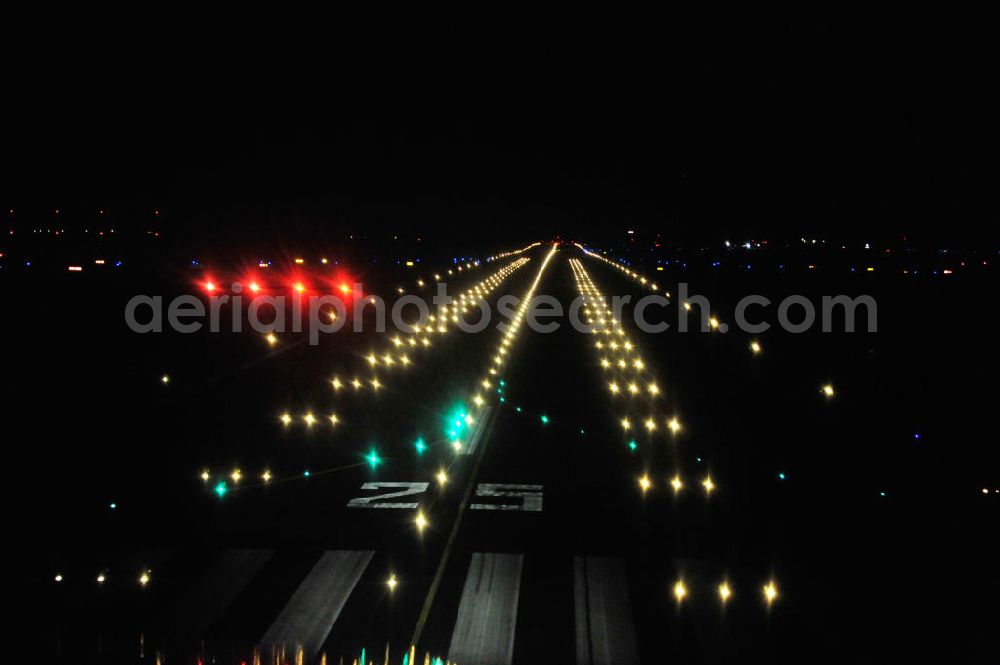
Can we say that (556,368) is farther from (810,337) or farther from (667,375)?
(810,337)

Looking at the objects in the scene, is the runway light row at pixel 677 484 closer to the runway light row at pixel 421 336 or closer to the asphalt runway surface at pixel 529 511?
the asphalt runway surface at pixel 529 511

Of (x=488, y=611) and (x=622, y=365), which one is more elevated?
(x=622, y=365)

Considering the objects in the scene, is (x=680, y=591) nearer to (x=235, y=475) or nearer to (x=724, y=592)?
(x=724, y=592)

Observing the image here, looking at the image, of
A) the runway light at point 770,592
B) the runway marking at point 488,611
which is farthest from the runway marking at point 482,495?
the runway light at point 770,592

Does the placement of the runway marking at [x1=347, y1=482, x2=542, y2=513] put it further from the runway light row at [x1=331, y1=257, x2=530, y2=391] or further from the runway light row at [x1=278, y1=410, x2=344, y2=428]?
the runway light row at [x1=331, y1=257, x2=530, y2=391]

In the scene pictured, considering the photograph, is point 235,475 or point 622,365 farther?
point 622,365

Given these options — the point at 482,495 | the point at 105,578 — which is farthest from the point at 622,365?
the point at 105,578

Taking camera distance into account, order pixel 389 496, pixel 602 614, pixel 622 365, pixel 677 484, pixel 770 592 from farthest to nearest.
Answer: pixel 622 365
pixel 677 484
pixel 389 496
pixel 770 592
pixel 602 614

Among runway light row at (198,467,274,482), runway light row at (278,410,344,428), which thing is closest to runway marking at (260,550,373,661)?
runway light row at (198,467,274,482)
